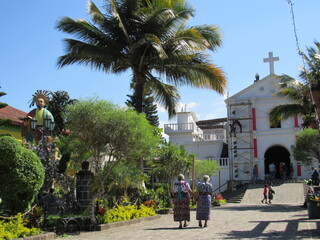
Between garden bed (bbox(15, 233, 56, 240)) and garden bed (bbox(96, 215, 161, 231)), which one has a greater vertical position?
garden bed (bbox(15, 233, 56, 240))

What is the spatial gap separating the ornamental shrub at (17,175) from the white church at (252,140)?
75.3 ft

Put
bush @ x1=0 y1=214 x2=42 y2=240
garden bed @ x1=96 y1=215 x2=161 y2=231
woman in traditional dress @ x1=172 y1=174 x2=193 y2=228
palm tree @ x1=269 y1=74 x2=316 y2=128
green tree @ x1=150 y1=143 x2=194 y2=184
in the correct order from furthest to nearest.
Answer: palm tree @ x1=269 y1=74 x2=316 y2=128 → green tree @ x1=150 y1=143 x2=194 y2=184 → woman in traditional dress @ x1=172 y1=174 x2=193 y2=228 → garden bed @ x1=96 y1=215 x2=161 y2=231 → bush @ x1=0 y1=214 x2=42 y2=240

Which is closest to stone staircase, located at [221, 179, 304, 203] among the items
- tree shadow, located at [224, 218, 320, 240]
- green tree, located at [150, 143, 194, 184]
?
green tree, located at [150, 143, 194, 184]

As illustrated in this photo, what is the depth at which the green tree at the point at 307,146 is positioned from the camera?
23.5 m

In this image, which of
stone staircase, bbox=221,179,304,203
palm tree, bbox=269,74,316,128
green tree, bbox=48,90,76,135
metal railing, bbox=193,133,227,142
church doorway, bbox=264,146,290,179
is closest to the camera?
palm tree, bbox=269,74,316,128

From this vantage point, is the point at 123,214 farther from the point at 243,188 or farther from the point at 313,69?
the point at 243,188

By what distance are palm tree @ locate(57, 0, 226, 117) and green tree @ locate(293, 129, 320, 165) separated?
931 cm

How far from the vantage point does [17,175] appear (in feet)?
30.2

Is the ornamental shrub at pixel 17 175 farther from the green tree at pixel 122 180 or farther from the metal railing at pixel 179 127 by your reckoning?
the metal railing at pixel 179 127

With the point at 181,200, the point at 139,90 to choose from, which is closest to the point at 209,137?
the point at 139,90

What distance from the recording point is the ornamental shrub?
9.15 meters

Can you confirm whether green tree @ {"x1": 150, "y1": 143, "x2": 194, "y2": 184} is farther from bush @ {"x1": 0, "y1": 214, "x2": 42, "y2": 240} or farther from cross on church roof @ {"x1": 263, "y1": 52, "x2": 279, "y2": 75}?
cross on church roof @ {"x1": 263, "y1": 52, "x2": 279, "y2": 75}

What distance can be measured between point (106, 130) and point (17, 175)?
3.23 m

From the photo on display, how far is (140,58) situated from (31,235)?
9.31 m
